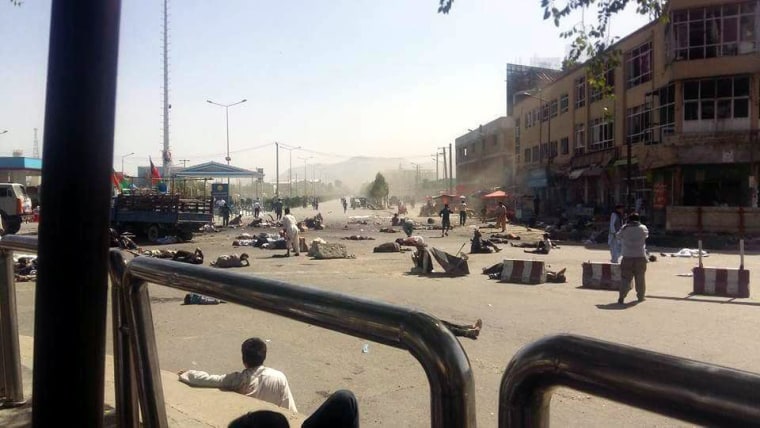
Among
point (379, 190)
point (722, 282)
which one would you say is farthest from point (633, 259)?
point (379, 190)

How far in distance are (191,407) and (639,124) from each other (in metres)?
36.4

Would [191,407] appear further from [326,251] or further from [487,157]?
[487,157]

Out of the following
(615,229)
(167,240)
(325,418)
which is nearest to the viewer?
(325,418)

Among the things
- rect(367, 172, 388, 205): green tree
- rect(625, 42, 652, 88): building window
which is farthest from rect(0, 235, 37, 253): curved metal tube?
rect(367, 172, 388, 205): green tree

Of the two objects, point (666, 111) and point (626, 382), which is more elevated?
point (666, 111)

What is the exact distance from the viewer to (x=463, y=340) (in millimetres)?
7852

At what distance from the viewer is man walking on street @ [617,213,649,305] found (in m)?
10.9

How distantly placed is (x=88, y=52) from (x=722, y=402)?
1649 millimetres

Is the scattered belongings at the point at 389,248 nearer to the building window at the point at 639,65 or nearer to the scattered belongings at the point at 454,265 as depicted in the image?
the scattered belongings at the point at 454,265

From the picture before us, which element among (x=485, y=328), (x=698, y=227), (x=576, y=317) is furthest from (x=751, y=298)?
(x=698, y=227)

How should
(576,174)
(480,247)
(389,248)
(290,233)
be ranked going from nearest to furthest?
(290,233)
(480,247)
(389,248)
(576,174)

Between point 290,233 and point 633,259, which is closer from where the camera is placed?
point 633,259

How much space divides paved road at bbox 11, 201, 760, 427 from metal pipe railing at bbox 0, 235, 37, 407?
101 cm

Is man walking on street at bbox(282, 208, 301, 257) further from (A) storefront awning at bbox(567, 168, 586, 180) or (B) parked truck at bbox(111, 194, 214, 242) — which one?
(A) storefront awning at bbox(567, 168, 586, 180)
